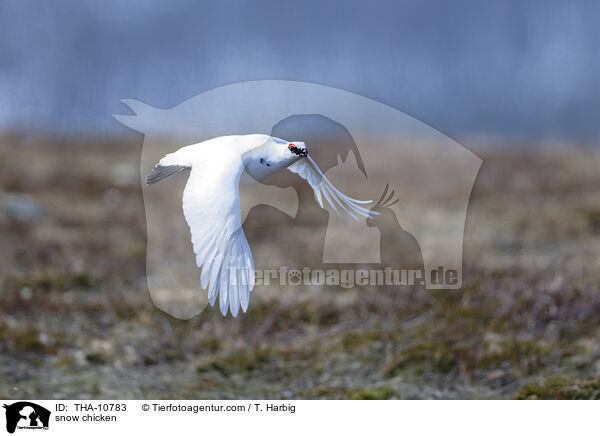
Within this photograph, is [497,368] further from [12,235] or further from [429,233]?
[12,235]

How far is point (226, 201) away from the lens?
1618 mm

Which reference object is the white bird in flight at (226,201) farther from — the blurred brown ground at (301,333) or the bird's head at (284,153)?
the blurred brown ground at (301,333)

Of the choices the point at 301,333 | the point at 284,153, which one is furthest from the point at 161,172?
the point at 301,333

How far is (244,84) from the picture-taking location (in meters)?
2.53

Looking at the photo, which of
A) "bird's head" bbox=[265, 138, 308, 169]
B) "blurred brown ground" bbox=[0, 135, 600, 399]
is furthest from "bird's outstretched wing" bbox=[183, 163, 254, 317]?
"blurred brown ground" bbox=[0, 135, 600, 399]

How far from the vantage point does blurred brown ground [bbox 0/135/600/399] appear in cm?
291

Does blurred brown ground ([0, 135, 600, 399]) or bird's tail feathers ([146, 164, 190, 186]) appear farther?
blurred brown ground ([0, 135, 600, 399])

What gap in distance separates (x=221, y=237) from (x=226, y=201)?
4.1 inches

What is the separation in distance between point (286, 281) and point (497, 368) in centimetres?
143

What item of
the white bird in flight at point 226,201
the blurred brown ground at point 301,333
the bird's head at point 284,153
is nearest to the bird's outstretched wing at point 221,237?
the white bird in flight at point 226,201

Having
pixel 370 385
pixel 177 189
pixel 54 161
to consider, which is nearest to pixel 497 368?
pixel 370 385

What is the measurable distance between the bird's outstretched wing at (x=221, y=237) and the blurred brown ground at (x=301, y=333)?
55.1 inches

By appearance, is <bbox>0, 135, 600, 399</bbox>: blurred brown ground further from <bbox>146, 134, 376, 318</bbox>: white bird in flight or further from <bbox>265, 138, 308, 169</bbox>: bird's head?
<bbox>265, 138, 308, 169</bbox>: bird's head

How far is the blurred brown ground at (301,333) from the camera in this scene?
2912 mm
